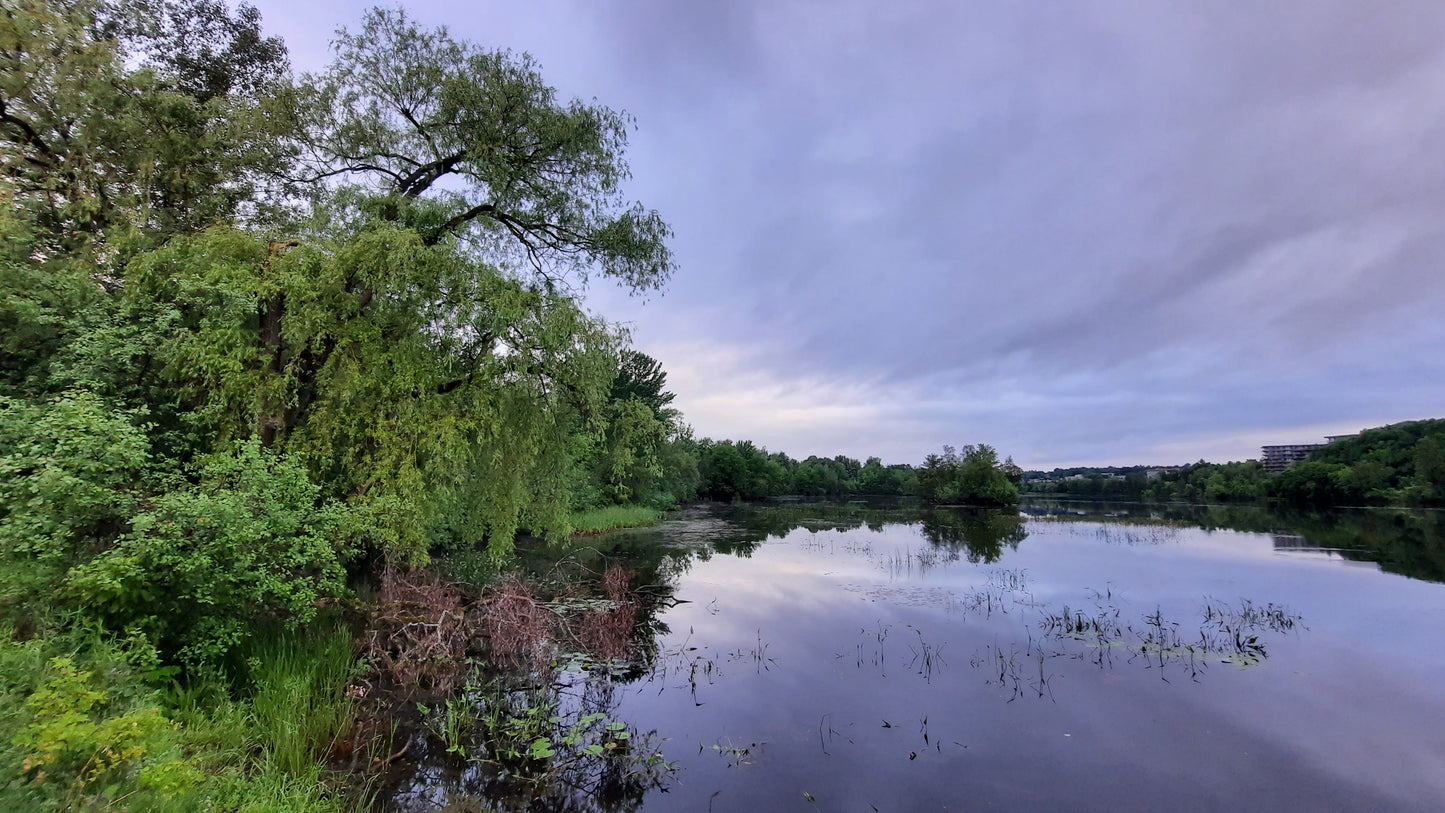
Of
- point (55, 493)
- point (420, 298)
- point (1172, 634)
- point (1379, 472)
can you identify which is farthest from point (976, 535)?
point (1379, 472)

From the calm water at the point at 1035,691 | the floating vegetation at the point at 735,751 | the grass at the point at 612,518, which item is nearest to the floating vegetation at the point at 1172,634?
the calm water at the point at 1035,691

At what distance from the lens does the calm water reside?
6.11m

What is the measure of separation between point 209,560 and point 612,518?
30.6 metres

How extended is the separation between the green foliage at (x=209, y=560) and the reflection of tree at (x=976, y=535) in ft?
72.6

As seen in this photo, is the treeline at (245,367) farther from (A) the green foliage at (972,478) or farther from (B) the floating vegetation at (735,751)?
(A) the green foliage at (972,478)

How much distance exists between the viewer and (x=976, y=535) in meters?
31.6

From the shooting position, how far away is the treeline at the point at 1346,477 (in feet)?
162

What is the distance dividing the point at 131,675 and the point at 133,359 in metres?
5.47

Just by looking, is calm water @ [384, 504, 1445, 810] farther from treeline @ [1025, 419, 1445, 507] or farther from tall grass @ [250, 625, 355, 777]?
treeline @ [1025, 419, 1445, 507]

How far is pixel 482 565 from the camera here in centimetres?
1581

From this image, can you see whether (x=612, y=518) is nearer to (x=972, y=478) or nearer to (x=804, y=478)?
(x=972, y=478)

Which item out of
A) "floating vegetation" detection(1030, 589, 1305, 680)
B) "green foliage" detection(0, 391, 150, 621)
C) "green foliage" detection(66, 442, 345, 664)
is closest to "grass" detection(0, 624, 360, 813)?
"green foliage" detection(66, 442, 345, 664)

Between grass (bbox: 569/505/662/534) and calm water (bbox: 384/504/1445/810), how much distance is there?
13.6 m

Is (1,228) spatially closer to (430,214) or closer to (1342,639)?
(430,214)
